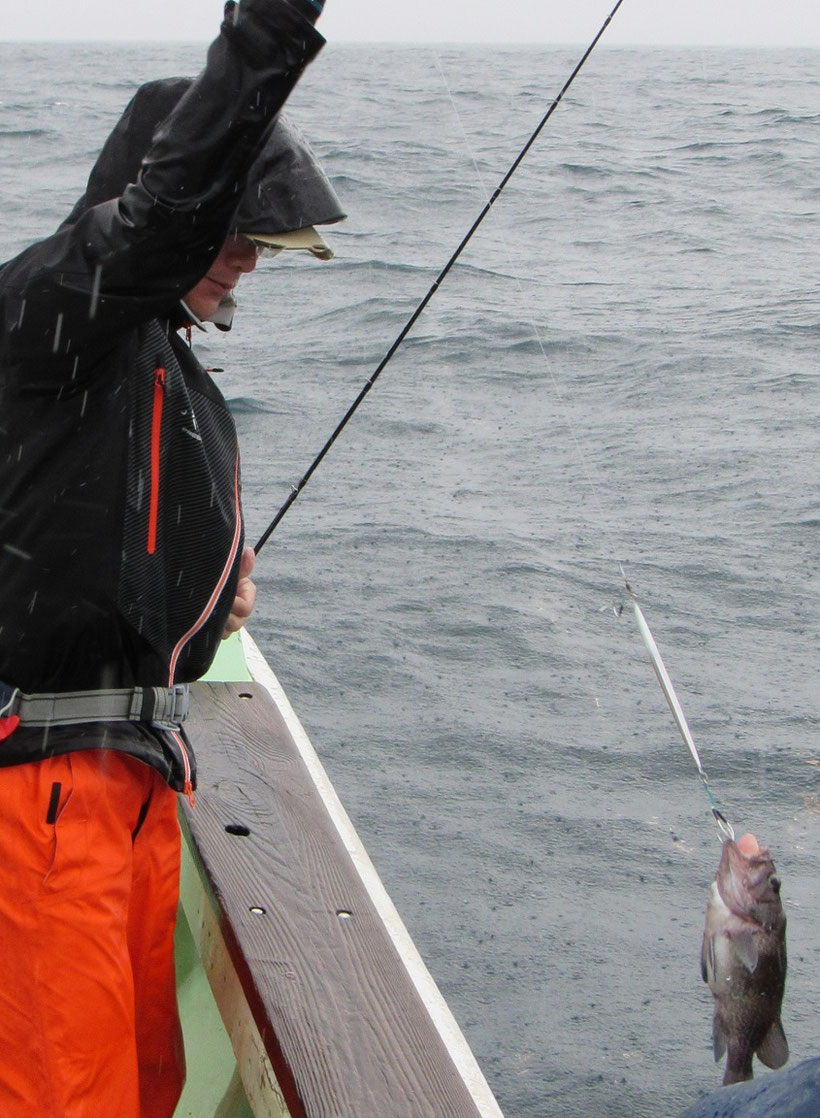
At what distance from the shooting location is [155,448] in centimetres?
175

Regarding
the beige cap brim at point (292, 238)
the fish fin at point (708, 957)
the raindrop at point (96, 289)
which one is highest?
the raindrop at point (96, 289)

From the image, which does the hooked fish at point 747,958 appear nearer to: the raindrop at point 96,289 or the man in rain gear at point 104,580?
the man in rain gear at point 104,580

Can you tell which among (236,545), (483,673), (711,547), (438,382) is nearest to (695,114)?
(438,382)

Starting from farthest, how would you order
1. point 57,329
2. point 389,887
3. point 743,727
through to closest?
point 743,727 → point 389,887 → point 57,329

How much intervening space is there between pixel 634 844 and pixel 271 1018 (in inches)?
108

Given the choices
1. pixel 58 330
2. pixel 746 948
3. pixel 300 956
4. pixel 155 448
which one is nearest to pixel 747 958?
pixel 746 948

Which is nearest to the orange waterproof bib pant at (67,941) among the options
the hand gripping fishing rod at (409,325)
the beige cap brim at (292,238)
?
the beige cap brim at (292,238)

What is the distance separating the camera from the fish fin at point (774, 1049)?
2.12m

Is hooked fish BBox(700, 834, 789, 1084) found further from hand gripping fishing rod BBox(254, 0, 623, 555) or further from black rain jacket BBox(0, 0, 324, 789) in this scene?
hand gripping fishing rod BBox(254, 0, 623, 555)

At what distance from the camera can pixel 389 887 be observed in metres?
4.20

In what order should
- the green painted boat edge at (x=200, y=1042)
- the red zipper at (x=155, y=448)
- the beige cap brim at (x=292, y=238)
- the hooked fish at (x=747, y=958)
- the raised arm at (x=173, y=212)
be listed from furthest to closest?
A: 1. the green painted boat edge at (x=200, y=1042)
2. the hooked fish at (x=747, y=958)
3. the beige cap brim at (x=292, y=238)
4. the red zipper at (x=155, y=448)
5. the raised arm at (x=173, y=212)

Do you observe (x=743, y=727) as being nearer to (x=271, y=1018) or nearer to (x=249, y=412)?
(x=271, y=1018)

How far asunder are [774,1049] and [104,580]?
4.52ft

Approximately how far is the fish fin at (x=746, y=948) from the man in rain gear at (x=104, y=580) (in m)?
0.95
